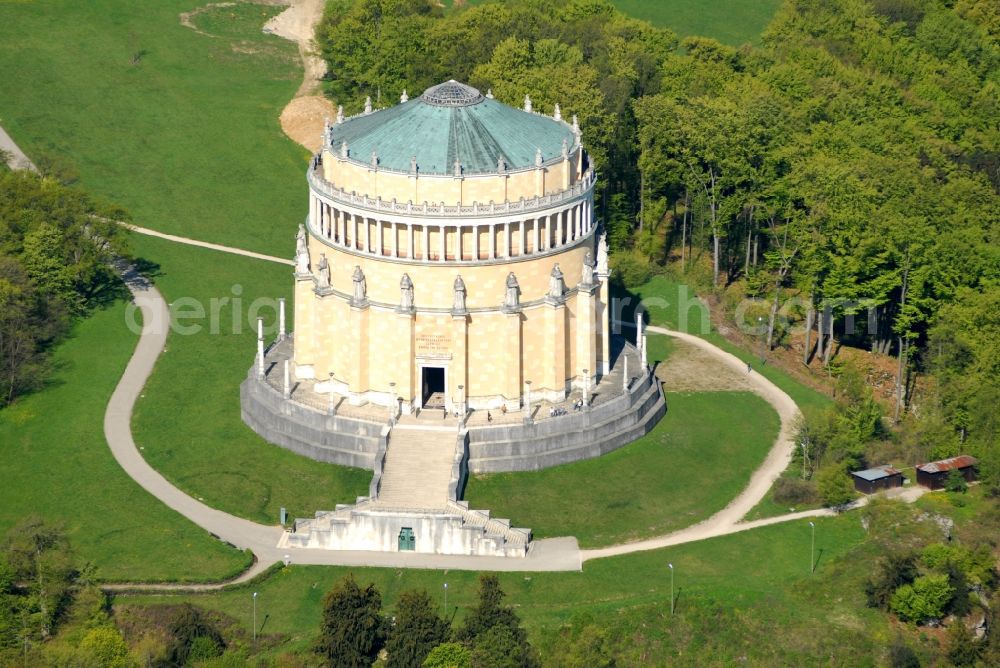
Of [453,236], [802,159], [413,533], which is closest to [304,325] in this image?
[453,236]

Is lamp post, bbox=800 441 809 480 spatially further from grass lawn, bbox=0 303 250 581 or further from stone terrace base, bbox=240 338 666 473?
grass lawn, bbox=0 303 250 581

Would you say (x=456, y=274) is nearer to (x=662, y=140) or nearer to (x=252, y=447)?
(x=252, y=447)

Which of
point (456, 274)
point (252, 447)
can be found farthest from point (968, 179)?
point (252, 447)

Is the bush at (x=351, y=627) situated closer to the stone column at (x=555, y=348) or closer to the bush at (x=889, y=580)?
the stone column at (x=555, y=348)

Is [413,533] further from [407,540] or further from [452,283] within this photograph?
[452,283]

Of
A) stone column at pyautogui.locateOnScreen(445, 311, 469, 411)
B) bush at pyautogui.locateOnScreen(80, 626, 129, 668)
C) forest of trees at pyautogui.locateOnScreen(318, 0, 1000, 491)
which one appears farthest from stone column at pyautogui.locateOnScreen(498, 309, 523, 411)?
bush at pyautogui.locateOnScreen(80, 626, 129, 668)

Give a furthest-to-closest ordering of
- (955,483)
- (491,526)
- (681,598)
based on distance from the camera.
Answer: (955,483) < (491,526) < (681,598)

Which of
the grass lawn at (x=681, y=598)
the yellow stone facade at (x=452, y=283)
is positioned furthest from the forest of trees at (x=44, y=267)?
the grass lawn at (x=681, y=598)
